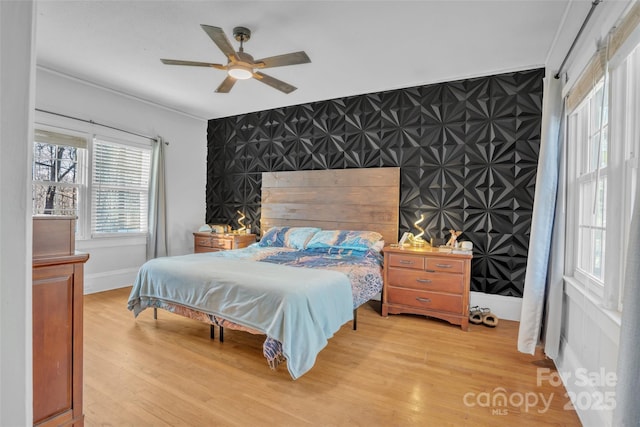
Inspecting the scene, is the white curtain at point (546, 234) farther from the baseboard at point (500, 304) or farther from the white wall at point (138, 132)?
the white wall at point (138, 132)

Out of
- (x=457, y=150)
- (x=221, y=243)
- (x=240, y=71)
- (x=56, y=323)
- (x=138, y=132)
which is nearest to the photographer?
(x=56, y=323)

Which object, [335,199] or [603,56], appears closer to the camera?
[603,56]

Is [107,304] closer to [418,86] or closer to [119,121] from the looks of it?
[119,121]

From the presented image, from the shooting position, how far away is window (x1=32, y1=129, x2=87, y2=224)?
3.59 m

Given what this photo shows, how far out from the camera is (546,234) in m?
2.43

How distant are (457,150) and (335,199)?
1.67 metres

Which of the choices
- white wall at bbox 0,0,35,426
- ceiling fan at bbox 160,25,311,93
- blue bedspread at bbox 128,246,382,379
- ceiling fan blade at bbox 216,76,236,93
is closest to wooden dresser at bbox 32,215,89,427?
white wall at bbox 0,0,35,426

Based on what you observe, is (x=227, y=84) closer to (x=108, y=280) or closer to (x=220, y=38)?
(x=220, y=38)

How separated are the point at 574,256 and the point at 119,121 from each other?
5408mm

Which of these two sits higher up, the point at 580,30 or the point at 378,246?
the point at 580,30

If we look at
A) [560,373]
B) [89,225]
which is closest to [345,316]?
[560,373]

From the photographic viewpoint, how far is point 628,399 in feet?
3.07

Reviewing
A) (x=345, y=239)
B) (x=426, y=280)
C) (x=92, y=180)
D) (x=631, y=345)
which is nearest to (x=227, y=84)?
(x=345, y=239)

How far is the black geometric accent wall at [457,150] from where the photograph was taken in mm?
3396
